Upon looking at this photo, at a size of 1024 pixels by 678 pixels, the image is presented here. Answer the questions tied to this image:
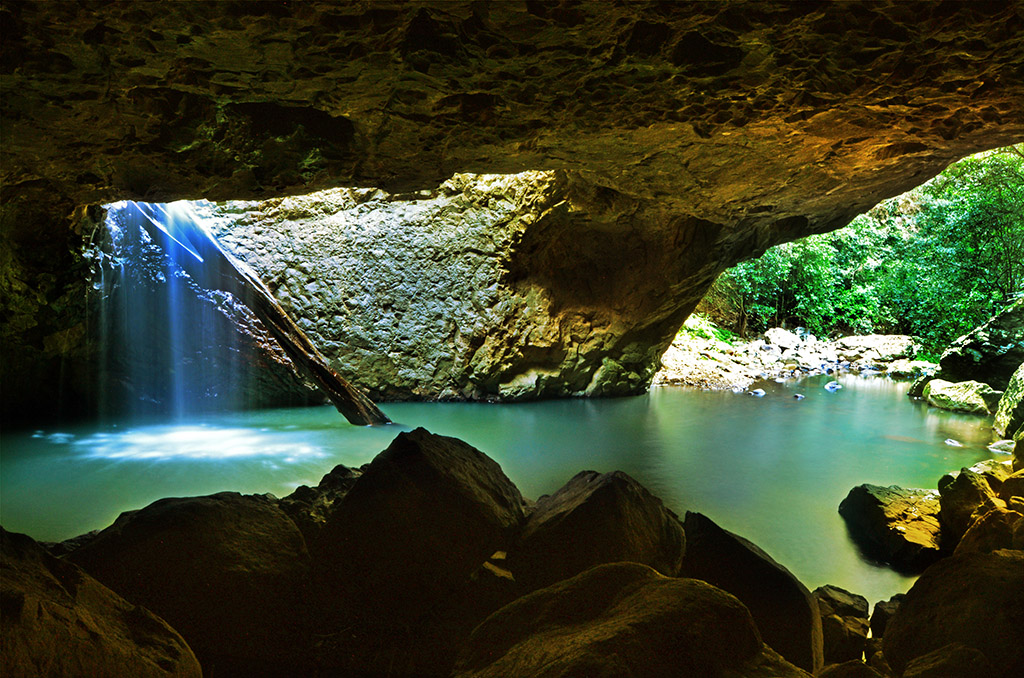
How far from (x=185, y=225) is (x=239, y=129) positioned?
3831 millimetres

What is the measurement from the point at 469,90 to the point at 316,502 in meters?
1.84

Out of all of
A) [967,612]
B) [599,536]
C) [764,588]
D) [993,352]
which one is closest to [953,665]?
[967,612]

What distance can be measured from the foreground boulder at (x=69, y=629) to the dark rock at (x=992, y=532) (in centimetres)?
269

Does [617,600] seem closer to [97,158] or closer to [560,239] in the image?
[97,158]

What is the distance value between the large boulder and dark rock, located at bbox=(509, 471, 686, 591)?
6.77m

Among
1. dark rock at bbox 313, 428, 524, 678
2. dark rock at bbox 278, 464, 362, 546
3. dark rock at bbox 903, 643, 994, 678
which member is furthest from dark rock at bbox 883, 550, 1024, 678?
dark rock at bbox 278, 464, 362, 546

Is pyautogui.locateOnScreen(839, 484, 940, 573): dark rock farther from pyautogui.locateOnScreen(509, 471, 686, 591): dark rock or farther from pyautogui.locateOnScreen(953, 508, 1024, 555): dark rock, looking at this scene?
pyautogui.locateOnScreen(509, 471, 686, 591): dark rock

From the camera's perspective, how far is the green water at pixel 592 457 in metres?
2.96

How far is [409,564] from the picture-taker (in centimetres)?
203

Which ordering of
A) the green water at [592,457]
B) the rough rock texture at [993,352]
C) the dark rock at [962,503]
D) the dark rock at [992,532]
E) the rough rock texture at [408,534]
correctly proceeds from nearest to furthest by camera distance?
the rough rock texture at [408,534], the dark rock at [992,532], the dark rock at [962,503], the green water at [592,457], the rough rock texture at [993,352]

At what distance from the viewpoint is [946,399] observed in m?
7.42

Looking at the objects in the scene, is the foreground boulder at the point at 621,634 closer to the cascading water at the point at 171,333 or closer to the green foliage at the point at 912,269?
the cascading water at the point at 171,333

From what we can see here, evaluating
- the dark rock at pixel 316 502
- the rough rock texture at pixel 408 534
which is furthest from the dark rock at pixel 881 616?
the dark rock at pixel 316 502

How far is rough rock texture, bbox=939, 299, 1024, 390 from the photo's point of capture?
24.3 ft
